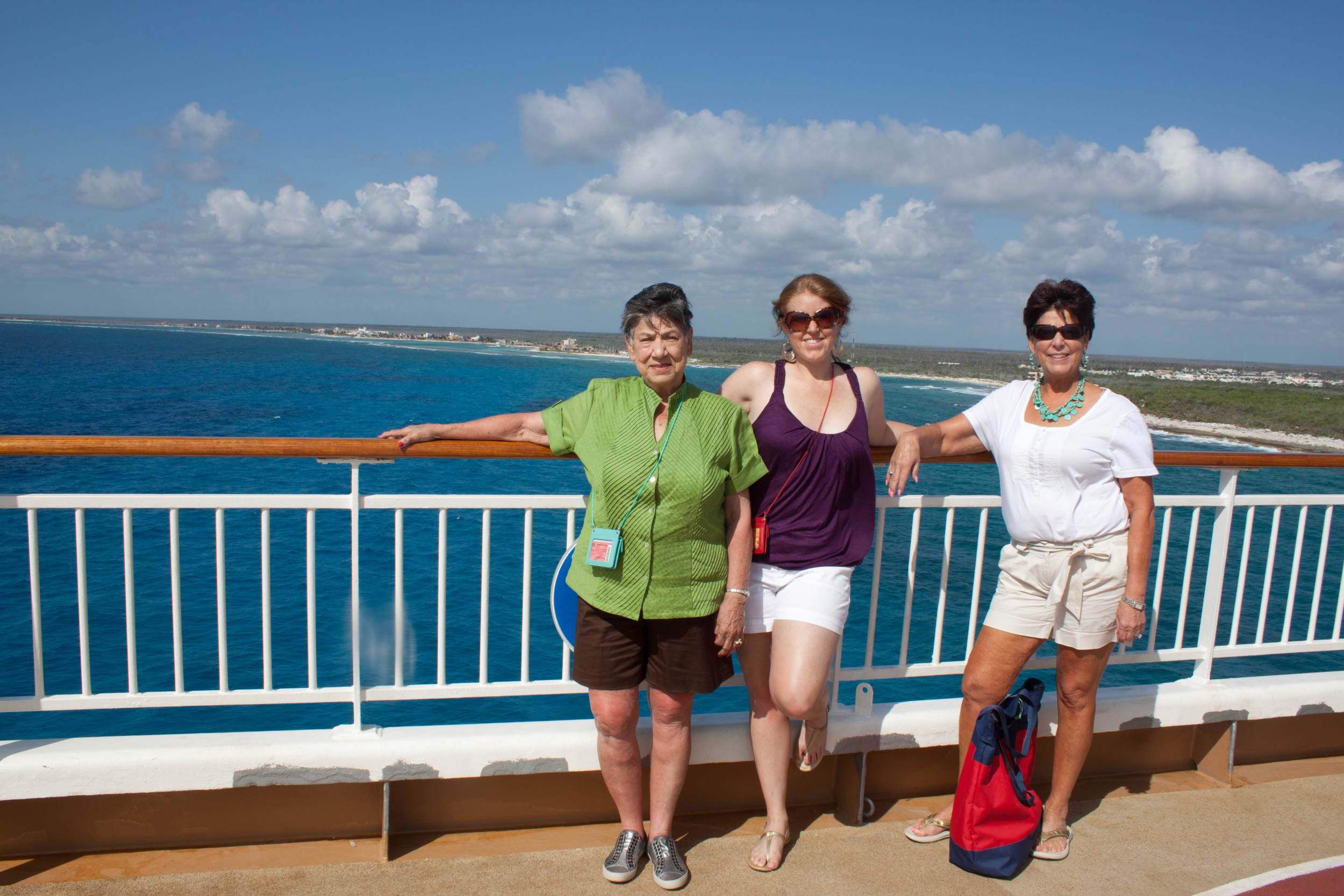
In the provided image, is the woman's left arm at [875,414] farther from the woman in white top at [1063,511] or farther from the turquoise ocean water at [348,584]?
the turquoise ocean water at [348,584]

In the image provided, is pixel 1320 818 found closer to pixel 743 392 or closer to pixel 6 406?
pixel 743 392

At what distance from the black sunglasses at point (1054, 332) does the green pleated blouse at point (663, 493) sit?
34.8 inches

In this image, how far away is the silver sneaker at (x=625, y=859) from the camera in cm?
217

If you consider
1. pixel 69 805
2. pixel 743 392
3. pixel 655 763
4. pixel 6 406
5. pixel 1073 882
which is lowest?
pixel 6 406

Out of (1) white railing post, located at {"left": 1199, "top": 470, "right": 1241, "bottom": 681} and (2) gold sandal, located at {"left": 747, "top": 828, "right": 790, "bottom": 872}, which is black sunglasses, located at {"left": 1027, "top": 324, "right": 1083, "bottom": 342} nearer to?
(1) white railing post, located at {"left": 1199, "top": 470, "right": 1241, "bottom": 681}

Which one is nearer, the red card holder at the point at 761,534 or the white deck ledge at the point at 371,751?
the white deck ledge at the point at 371,751

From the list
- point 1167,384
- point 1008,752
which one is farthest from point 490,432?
point 1167,384

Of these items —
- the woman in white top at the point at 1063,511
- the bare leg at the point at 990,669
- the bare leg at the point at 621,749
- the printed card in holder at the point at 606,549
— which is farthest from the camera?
the bare leg at the point at 990,669

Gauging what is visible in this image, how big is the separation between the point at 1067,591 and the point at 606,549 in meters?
→ 1.30

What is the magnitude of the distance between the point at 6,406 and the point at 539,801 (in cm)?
4395

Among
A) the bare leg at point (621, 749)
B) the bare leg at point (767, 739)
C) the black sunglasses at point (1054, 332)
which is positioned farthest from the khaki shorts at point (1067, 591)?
the bare leg at point (621, 749)

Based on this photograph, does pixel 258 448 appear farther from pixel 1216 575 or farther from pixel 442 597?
pixel 1216 575

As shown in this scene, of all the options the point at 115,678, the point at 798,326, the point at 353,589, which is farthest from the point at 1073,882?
the point at 115,678

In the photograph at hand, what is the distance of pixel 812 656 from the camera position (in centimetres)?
217
